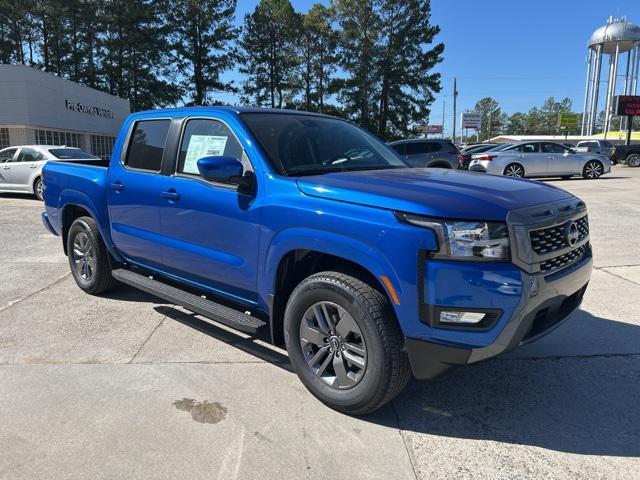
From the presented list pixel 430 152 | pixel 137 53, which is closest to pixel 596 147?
pixel 430 152

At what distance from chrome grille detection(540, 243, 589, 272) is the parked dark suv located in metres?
15.3

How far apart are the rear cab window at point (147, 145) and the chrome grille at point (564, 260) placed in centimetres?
307

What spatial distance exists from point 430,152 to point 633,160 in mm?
20906

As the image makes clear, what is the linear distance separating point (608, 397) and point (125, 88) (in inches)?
2147

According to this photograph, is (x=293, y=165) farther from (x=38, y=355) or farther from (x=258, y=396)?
(x=38, y=355)

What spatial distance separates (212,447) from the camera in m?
2.75

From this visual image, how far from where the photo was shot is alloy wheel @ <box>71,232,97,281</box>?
207 inches

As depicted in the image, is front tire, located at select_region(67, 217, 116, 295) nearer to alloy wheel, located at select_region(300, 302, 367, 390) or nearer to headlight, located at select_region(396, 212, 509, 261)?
alloy wheel, located at select_region(300, 302, 367, 390)

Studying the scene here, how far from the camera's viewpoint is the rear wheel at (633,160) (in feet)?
104

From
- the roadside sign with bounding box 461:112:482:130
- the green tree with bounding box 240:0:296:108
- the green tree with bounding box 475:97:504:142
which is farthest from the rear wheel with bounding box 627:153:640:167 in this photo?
the green tree with bounding box 475:97:504:142

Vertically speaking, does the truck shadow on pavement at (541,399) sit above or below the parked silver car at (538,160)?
below

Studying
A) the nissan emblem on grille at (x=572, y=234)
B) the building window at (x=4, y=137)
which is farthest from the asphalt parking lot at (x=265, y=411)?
the building window at (x=4, y=137)

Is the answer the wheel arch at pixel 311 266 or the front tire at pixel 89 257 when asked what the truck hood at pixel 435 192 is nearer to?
the wheel arch at pixel 311 266

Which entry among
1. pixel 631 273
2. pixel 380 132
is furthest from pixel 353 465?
pixel 380 132
